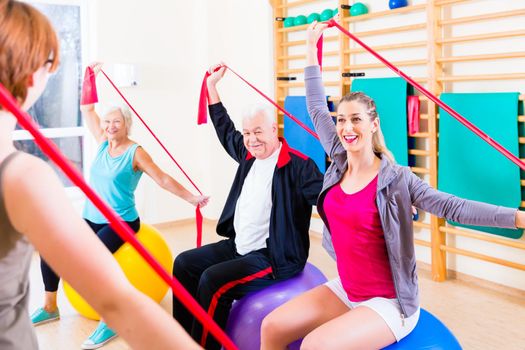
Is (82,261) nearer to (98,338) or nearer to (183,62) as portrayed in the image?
(98,338)

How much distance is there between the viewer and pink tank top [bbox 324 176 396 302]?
7.08 feet

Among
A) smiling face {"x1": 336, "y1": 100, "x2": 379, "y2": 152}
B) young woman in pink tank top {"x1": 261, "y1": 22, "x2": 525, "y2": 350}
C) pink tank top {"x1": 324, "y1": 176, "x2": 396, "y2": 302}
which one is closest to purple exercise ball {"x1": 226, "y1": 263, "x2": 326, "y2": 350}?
young woman in pink tank top {"x1": 261, "y1": 22, "x2": 525, "y2": 350}

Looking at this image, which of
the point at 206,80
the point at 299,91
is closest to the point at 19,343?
the point at 206,80

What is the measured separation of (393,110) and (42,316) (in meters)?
2.54

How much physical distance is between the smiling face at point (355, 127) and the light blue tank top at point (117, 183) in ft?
4.83

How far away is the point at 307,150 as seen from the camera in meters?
5.00

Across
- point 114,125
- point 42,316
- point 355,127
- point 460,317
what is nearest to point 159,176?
point 114,125

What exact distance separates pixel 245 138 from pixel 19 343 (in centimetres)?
214

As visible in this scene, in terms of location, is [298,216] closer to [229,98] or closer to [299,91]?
[299,91]

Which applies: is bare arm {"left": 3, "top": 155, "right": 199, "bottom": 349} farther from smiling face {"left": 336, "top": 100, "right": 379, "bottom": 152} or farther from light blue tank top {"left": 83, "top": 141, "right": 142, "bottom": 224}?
light blue tank top {"left": 83, "top": 141, "right": 142, "bottom": 224}

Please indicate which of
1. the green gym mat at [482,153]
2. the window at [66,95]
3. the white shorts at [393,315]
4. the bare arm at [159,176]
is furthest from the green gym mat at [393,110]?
the window at [66,95]

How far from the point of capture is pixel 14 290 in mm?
855

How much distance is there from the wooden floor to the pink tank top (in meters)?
1.12

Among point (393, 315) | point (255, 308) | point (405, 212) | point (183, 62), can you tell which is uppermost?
point (183, 62)
